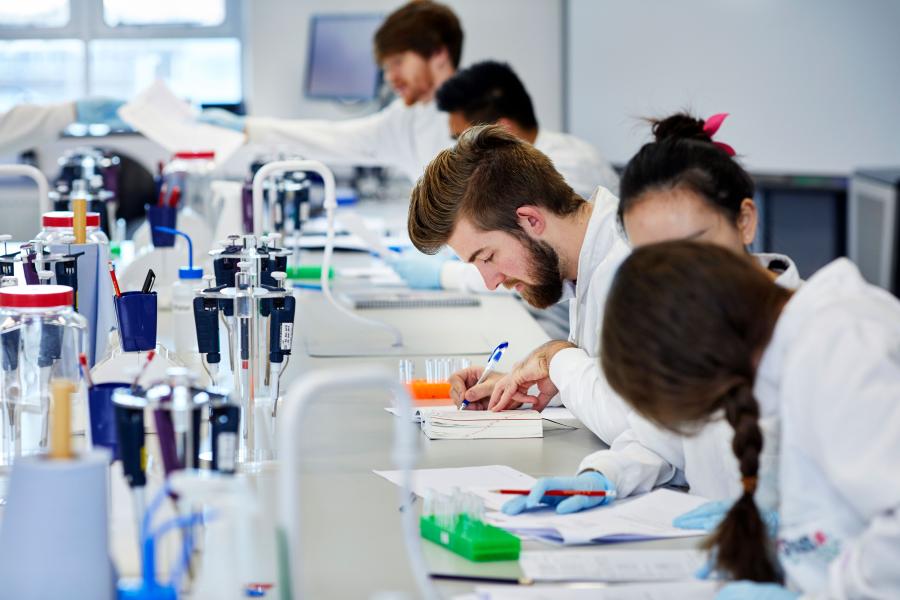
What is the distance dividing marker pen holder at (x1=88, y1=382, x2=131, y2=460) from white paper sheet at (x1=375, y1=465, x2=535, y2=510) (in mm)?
440

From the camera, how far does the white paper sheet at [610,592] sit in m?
1.25

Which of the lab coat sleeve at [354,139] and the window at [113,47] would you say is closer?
→ the lab coat sleeve at [354,139]

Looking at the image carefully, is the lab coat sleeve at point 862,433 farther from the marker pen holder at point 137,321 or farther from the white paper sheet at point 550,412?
the marker pen holder at point 137,321

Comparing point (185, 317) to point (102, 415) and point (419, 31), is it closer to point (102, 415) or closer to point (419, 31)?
point (102, 415)

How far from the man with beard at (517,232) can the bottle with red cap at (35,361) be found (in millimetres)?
718

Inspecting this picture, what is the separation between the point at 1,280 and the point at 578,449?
102 cm

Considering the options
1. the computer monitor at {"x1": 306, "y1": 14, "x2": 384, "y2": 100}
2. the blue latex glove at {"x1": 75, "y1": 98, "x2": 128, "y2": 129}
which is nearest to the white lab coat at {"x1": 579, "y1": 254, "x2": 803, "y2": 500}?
the blue latex glove at {"x1": 75, "y1": 98, "x2": 128, "y2": 129}

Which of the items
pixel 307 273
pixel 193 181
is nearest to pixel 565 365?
pixel 307 273

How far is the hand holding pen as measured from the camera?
6.82 ft

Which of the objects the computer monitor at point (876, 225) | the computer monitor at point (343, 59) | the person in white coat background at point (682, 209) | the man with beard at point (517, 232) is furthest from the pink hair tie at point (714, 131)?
the computer monitor at point (343, 59)

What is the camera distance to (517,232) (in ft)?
6.84

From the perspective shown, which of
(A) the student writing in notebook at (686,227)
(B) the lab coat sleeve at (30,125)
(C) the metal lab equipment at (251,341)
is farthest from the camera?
(B) the lab coat sleeve at (30,125)

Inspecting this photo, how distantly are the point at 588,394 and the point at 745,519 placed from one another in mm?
692

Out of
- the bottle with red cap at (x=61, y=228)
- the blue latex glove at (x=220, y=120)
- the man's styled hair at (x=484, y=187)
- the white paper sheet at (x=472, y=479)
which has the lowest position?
the white paper sheet at (x=472, y=479)
